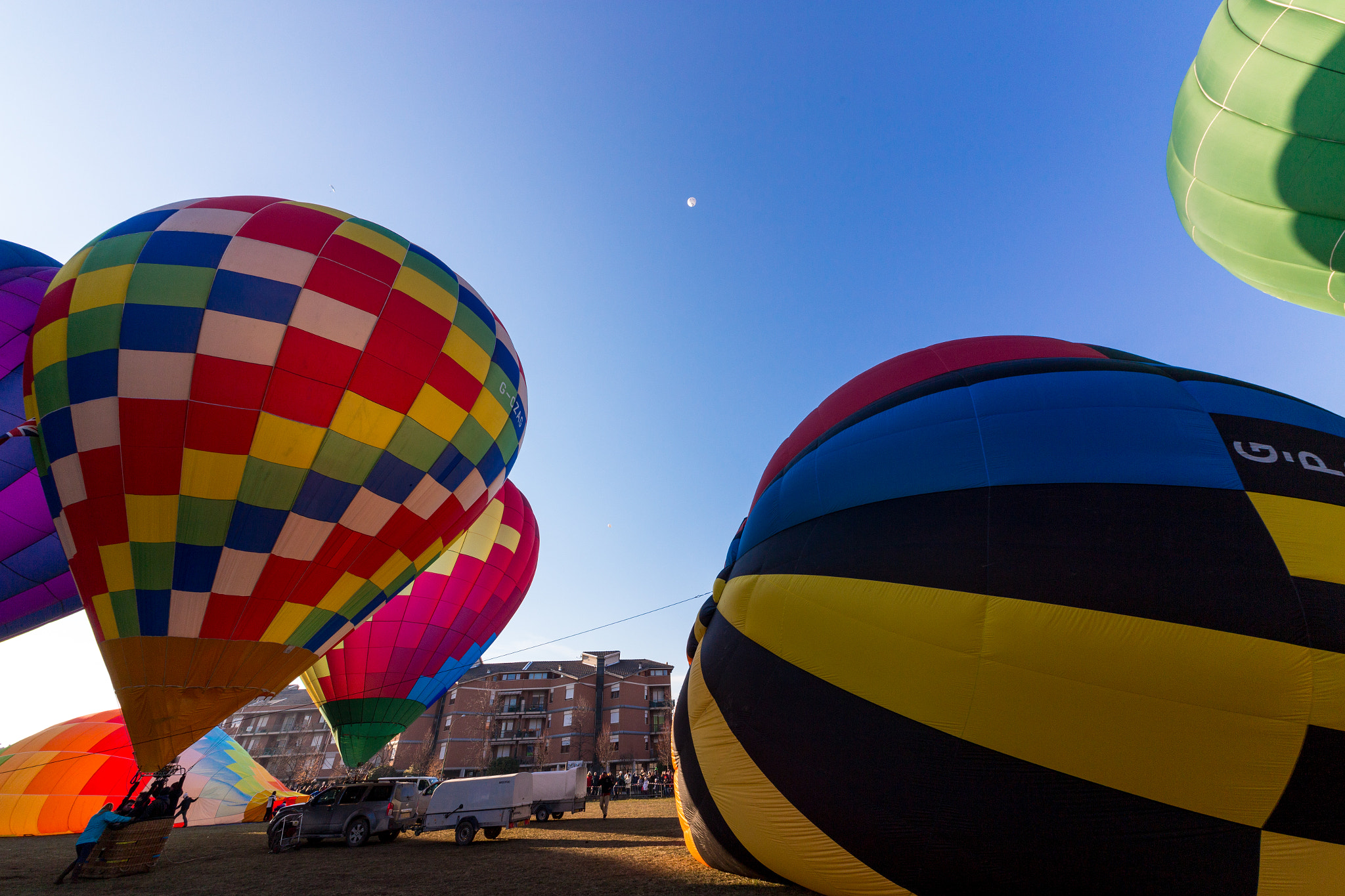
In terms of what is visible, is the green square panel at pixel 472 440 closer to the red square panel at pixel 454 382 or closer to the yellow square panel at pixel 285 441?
the red square panel at pixel 454 382

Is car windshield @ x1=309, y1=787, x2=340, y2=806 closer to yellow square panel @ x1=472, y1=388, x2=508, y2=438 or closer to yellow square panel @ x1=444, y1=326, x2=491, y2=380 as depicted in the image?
yellow square panel @ x1=472, y1=388, x2=508, y2=438

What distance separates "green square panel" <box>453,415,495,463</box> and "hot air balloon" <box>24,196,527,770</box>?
329 millimetres

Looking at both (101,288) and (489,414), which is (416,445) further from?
(101,288)

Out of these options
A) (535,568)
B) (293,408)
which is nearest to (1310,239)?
(293,408)

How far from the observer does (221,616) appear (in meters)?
7.45

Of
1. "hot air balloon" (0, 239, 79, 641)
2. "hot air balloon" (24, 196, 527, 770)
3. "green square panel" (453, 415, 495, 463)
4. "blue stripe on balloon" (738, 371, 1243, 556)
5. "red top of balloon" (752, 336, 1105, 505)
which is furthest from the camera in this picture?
"hot air balloon" (0, 239, 79, 641)

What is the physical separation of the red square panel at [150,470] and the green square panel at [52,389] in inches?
49.6

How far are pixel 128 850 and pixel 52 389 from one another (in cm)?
595

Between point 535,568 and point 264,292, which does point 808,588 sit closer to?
point 264,292

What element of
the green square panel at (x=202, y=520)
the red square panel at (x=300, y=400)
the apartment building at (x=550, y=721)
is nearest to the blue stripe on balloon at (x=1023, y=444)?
the red square panel at (x=300, y=400)

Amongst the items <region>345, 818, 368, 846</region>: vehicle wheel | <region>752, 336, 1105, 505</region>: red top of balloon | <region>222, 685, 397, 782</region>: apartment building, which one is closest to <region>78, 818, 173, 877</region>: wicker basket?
<region>345, 818, 368, 846</region>: vehicle wheel

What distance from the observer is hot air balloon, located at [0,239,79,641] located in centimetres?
1003

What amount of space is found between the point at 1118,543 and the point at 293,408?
896 centimetres

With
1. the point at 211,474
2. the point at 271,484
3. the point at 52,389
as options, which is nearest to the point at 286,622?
the point at 271,484
